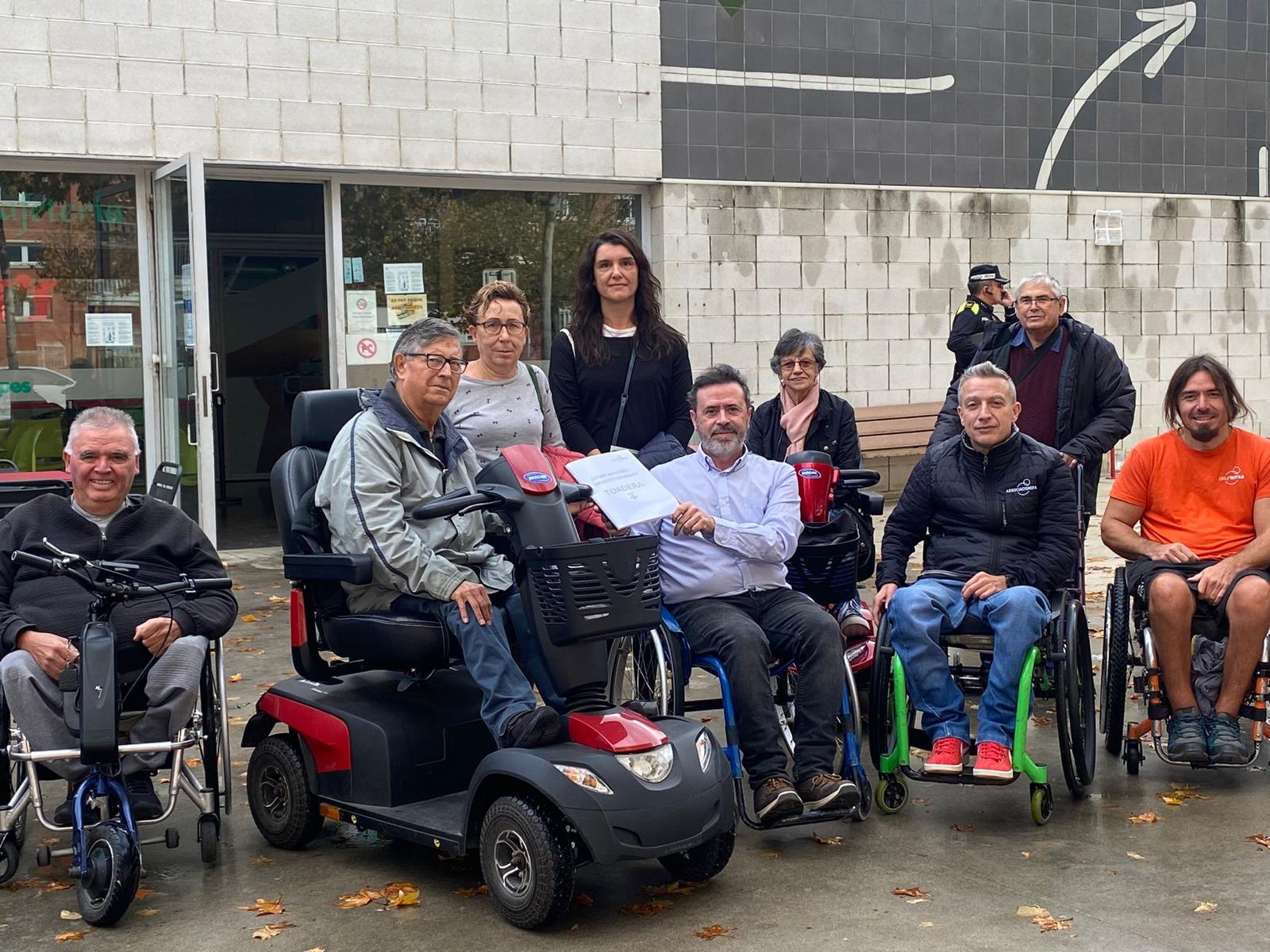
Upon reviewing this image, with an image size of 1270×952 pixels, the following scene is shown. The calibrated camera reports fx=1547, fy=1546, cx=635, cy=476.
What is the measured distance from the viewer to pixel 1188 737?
507 cm

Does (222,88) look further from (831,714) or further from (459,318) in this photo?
(831,714)

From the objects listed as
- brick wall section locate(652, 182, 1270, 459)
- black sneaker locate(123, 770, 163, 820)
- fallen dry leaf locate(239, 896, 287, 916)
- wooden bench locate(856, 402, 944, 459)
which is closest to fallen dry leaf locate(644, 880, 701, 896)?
fallen dry leaf locate(239, 896, 287, 916)

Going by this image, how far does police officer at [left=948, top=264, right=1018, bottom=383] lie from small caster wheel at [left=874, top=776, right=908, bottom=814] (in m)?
4.84

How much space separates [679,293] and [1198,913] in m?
7.78

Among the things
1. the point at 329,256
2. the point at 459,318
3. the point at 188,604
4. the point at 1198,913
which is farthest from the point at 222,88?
the point at 1198,913

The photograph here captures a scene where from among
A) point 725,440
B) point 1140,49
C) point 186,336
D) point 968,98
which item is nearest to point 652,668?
point 725,440

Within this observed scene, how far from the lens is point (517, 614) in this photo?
4.30 meters

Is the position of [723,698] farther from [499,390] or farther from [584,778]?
[499,390]

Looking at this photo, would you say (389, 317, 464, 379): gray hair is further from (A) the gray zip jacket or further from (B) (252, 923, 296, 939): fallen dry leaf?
(B) (252, 923, 296, 939): fallen dry leaf

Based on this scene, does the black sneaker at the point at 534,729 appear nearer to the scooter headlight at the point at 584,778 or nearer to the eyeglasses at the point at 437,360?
the scooter headlight at the point at 584,778

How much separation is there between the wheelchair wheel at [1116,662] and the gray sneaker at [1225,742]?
339mm

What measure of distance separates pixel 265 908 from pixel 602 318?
112 inches

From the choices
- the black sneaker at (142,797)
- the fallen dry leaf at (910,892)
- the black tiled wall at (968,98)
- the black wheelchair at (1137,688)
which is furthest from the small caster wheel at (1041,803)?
the black tiled wall at (968,98)

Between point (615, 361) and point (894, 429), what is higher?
point (615, 361)
